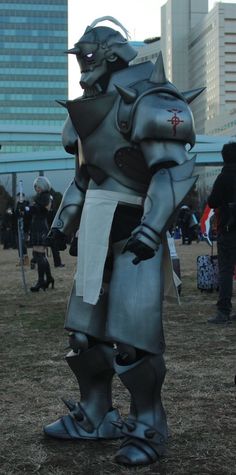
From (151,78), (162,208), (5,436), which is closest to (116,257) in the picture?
(162,208)

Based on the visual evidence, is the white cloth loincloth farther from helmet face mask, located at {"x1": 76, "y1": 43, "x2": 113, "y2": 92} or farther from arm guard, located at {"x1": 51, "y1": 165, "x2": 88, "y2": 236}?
helmet face mask, located at {"x1": 76, "y1": 43, "x2": 113, "y2": 92}

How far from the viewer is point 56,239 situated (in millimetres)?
3426

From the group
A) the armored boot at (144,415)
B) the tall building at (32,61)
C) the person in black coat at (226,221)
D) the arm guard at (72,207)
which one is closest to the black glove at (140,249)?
the armored boot at (144,415)

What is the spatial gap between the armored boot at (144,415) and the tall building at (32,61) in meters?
88.8

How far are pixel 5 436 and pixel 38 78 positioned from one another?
103 metres

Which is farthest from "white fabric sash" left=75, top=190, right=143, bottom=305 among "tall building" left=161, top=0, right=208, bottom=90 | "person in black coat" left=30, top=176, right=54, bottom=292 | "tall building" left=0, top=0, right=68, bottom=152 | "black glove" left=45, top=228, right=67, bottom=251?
"tall building" left=161, top=0, right=208, bottom=90

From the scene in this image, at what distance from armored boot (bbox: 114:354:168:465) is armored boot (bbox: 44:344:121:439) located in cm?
29

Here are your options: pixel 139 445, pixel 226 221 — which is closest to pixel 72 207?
pixel 139 445

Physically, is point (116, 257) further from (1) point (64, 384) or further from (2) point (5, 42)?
(2) point (5, 42)

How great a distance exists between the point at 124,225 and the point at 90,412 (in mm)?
1063

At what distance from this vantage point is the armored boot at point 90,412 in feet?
10.8

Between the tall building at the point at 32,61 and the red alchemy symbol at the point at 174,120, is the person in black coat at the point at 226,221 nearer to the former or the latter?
the red alchemy symbol at the point at 174,120

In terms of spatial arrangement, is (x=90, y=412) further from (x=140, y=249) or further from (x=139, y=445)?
(x=140, y=249)

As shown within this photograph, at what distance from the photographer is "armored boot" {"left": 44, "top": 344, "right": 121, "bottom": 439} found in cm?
328
